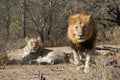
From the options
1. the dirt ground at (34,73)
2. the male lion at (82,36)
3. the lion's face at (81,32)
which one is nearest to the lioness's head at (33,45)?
the dirt ground at (34,73)

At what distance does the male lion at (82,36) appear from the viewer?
9664 millimetres

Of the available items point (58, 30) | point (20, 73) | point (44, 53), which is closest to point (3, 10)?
point (58, 30)

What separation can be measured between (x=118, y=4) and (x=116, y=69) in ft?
42.1

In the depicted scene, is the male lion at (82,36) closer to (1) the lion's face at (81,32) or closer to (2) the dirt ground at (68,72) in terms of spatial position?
(1) the lion's face at (81,32)

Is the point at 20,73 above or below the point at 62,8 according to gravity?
below

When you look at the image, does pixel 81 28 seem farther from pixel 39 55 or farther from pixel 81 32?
pixel 39 55

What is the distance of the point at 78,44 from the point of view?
31.8 ft

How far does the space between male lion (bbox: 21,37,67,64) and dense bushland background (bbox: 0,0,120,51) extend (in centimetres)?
506

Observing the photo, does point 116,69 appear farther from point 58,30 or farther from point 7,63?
point 58,30

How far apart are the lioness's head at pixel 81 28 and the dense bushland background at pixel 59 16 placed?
27.8ft

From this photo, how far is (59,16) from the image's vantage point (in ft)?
65.4

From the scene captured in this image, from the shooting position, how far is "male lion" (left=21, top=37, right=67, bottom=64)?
12.4 meters

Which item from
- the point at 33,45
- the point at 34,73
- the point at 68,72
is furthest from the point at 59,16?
the point at 34,73

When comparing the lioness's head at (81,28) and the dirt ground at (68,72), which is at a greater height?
the lioness's head at (81,28)
